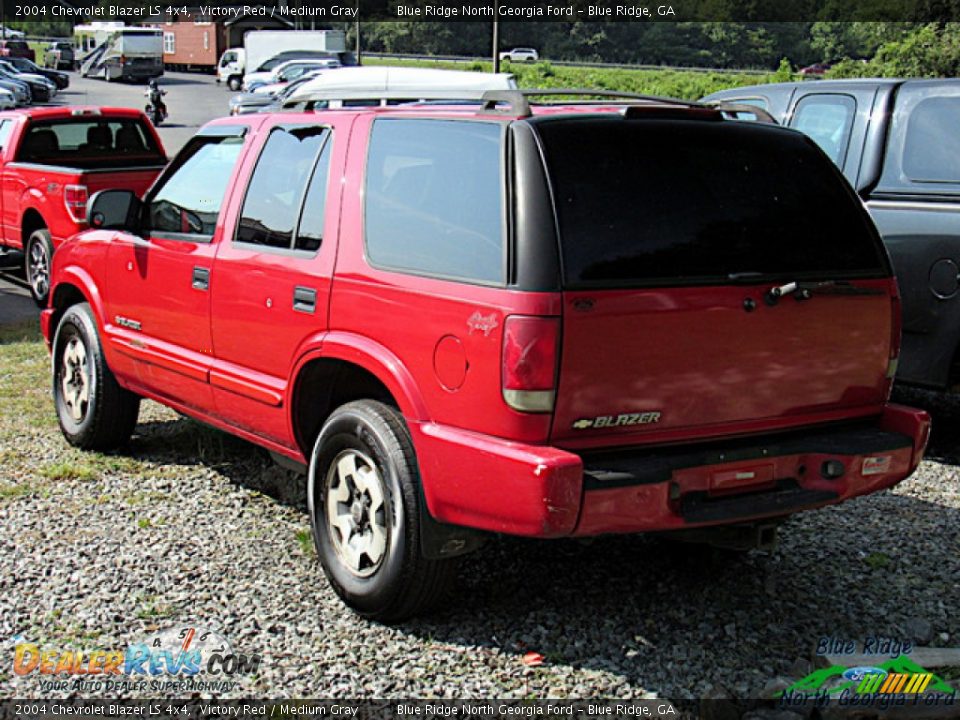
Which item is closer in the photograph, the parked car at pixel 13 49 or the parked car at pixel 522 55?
the parked car at pixel 13 49

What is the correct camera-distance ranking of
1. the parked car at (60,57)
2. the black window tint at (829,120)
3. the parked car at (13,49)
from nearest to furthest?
the black window tint at (829,120), the parked car at (13,49), the parked car at (60,57)

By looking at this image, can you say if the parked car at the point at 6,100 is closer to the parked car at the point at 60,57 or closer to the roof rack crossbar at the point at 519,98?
the parked car at the point at 60,57

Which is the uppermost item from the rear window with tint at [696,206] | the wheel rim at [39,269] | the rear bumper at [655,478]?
the rear window with tint at [696,206]

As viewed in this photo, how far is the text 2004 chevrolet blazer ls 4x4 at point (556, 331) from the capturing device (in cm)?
388

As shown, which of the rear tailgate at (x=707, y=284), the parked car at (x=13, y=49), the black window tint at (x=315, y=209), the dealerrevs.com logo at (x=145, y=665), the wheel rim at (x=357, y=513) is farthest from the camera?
the parked car at (x=13, y=49)

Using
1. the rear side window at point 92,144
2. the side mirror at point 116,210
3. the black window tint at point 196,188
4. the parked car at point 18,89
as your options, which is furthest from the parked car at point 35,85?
the black window tint at point 196,188

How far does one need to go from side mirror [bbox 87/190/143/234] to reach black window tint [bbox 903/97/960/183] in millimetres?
4458

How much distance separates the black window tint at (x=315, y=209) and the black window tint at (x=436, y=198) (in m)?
0.27

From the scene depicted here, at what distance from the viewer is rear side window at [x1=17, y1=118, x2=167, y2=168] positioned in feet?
41.7

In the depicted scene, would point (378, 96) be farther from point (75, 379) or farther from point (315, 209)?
point (75, 379)

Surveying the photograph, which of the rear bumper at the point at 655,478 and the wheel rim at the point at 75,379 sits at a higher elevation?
the rear bumper at the point at 655,478

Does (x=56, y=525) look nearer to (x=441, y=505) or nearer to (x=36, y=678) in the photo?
(x=36, y=678)

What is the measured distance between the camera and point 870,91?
24.9 feet

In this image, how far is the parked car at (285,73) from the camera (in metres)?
44.0
